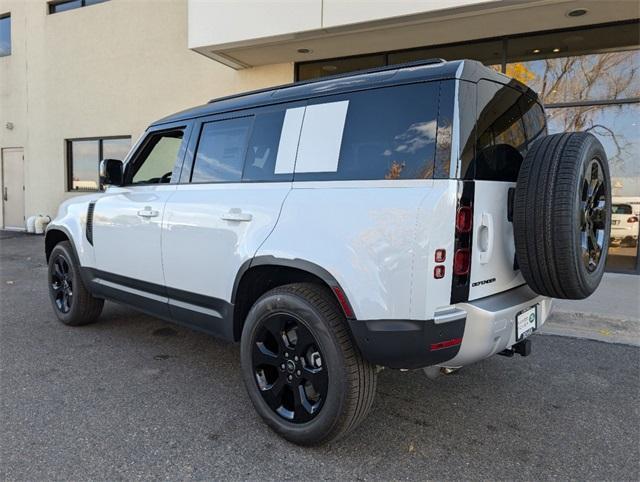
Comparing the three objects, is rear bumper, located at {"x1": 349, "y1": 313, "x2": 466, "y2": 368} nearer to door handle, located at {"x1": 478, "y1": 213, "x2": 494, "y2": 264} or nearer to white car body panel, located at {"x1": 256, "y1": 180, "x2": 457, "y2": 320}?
white car body panel, located at {"x1": 256, "y1": 180, "x2": 457, "y2": 320}

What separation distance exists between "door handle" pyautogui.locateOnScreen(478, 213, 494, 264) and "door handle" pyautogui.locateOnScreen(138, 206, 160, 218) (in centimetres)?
234

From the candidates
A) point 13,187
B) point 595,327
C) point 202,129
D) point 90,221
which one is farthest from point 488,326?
point 13,187

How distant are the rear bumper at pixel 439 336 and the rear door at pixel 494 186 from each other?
116mm

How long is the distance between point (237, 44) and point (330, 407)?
6.95 meters

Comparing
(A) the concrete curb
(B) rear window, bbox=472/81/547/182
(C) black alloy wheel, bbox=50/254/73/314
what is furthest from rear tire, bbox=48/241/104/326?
(A) the concrete curb

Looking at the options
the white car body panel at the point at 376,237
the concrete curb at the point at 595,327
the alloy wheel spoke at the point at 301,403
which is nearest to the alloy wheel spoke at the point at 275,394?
the alloy wheel spoke at the point at 301,403

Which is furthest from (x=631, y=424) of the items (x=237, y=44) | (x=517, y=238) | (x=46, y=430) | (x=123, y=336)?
(x=237, y=44)

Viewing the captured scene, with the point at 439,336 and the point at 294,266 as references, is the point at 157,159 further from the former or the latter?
the point at 439,336

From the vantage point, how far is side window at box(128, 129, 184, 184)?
12.3 feet

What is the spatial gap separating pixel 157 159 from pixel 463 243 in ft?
9.07

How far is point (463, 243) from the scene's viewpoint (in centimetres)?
229

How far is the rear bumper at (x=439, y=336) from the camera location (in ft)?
7.39

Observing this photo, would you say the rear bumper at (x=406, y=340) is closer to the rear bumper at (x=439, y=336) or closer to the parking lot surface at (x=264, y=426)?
the rear bumper at (x=439, y=336)

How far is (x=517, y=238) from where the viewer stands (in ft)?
7.95
